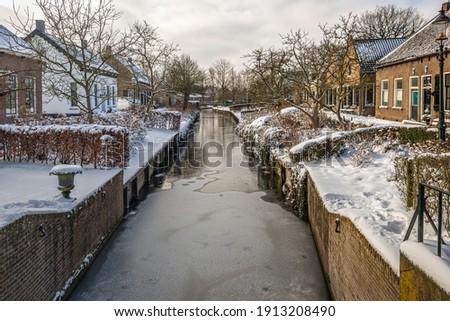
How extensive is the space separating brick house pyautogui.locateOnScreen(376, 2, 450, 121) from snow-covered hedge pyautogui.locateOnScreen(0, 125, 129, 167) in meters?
12.7

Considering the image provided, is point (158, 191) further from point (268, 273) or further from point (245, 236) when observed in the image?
point (268, 273)

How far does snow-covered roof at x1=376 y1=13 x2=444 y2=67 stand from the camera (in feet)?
60.5

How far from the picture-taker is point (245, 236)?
8891 millimetres

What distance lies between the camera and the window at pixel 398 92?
70.1 ft

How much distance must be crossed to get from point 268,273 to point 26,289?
3.79m

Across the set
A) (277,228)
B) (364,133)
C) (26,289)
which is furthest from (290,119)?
Result: (26,289)

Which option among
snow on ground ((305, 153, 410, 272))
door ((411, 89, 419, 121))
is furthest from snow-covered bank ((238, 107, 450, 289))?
door ((411, 89, 419, 121))

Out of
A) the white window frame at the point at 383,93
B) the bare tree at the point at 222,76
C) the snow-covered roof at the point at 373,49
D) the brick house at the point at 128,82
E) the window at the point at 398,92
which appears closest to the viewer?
the window at the point at 398,92

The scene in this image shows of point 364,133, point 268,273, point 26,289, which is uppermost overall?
point 364,133

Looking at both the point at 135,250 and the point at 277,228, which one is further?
the point at 277,228

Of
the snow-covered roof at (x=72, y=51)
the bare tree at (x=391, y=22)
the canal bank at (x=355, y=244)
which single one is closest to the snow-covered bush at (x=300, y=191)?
the canal bank at (x=355, y=244)

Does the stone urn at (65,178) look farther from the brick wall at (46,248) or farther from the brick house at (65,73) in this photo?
the brick house at (65,73)

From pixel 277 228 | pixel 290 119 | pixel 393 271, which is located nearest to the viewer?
pixel 393 271

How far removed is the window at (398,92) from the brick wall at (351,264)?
15.8 meters
